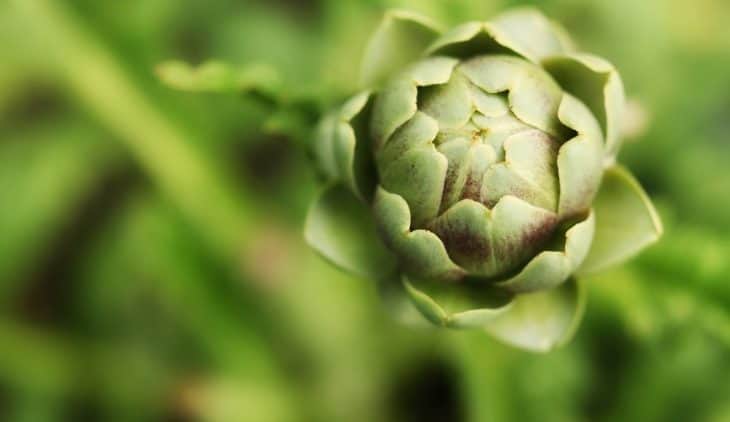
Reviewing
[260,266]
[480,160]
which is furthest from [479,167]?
[260,266]

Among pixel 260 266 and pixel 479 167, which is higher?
pixel 479 167

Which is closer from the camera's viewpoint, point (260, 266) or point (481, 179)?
point (481, 179)

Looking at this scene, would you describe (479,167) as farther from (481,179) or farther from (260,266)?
(260,266)

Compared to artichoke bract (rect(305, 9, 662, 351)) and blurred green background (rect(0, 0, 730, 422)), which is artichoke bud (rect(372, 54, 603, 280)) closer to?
artichoke bract (rect(305, 9, 662, 351))

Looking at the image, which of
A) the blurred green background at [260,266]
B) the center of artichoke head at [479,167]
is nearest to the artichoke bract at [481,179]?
the center of artichoke head at [479,167]

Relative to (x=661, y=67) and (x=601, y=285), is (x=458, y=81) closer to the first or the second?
(x=601, y=285)

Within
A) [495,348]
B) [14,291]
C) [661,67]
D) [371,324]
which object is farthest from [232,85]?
[14,291]

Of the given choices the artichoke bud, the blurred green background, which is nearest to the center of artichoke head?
the artichoke bud
